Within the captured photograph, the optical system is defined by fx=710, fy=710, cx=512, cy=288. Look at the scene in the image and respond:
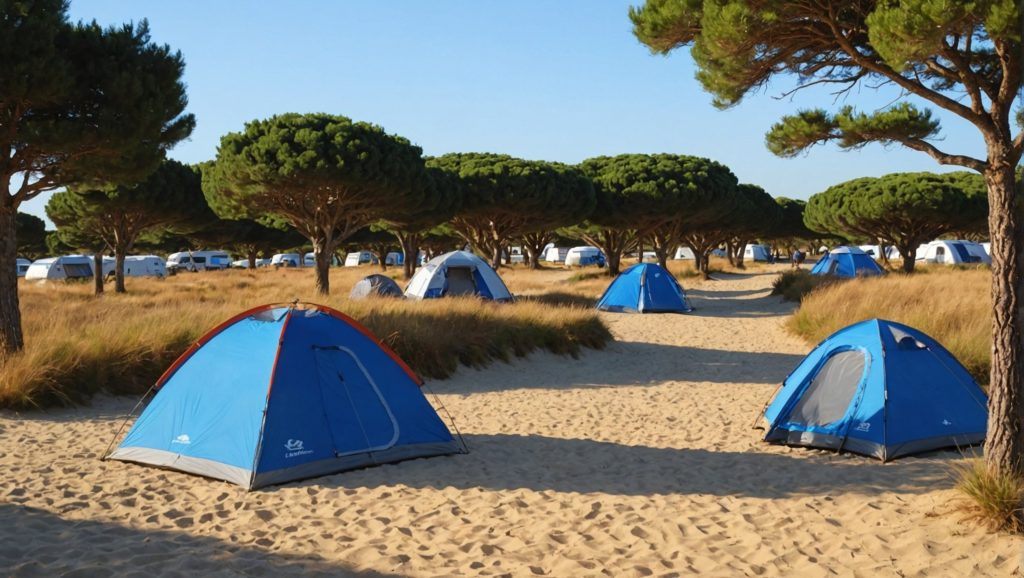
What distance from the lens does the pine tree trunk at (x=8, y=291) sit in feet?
31.8

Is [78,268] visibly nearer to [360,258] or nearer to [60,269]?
[60,269]

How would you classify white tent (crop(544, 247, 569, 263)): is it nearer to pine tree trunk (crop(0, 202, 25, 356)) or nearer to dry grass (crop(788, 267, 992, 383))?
dry grass (crop(788, 267, 992, 383))

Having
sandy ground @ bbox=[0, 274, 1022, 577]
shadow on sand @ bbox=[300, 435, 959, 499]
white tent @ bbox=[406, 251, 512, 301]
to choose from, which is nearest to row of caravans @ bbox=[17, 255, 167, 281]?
white tent @ bbox=[406, 251, 512, 301]

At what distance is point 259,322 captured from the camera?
22.9 feet

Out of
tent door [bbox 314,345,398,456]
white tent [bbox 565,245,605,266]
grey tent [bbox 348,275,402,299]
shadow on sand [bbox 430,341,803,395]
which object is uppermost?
white tent [bbox 565,245,605,266]

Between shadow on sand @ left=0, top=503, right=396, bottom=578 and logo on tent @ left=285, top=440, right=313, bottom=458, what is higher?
logo on tent @ left=285, top=440, right=313, bottom=458

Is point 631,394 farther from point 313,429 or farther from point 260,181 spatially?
point 260,181

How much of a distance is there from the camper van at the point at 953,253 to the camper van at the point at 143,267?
49381 millimetres

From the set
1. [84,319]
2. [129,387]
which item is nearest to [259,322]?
[129,387]

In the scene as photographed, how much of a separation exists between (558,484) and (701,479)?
133cm

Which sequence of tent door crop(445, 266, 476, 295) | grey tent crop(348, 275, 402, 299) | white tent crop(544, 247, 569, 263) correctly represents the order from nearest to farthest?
tent door crop(445, 266, 476, 295)
grey tent crop(348, 275, 402, 299)
white tent crop(544, 247, 569, 263)

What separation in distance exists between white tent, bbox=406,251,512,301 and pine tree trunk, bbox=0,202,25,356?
11085 mm

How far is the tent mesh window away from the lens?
7484mm

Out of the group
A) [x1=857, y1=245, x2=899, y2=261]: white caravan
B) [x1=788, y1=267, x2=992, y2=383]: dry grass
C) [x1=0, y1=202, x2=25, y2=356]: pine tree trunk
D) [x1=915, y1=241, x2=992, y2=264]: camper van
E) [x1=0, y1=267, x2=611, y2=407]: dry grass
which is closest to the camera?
[x1=0, y1=267, x2=611, y2=407]: dry grass
